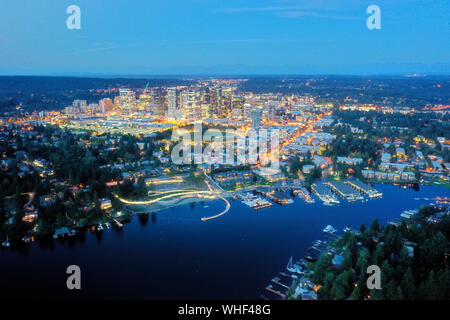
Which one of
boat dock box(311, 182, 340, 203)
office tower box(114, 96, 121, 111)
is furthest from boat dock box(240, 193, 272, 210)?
office tower box(114, 96, 121, 111)

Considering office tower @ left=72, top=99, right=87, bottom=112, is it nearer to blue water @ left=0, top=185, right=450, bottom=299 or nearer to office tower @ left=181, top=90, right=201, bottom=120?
office tower @ left=181, top=90, right=201, bottom=120

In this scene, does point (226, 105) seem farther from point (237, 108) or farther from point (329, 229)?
point (329, 229)

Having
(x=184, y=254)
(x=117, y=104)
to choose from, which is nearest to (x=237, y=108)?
(x=117, y=104)

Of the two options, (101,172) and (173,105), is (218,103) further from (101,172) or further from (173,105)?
(101,172)

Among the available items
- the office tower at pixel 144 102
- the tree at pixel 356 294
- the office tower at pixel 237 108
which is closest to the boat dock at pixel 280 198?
the tree at pixel 356 294

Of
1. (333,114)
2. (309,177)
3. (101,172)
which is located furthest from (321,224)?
(333,114)

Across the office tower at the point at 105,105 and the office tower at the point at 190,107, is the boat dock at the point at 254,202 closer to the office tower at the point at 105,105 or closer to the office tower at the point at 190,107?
the office tower at the point at 190,107
